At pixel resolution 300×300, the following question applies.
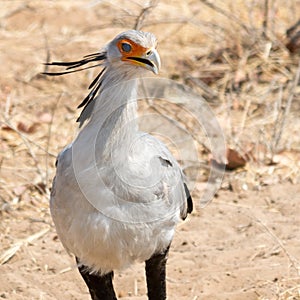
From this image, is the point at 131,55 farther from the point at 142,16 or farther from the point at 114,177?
the point at 142,16

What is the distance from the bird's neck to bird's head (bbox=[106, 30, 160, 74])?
0.29ft

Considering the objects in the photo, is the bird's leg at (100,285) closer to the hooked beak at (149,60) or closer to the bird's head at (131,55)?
the bird's head at (131,55)

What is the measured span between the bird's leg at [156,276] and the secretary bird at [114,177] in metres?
0.26

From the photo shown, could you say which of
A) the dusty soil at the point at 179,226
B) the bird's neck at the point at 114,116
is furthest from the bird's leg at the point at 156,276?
the bird's neck at the point at 114,116

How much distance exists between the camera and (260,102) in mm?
7156

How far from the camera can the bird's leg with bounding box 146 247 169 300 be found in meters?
3.91

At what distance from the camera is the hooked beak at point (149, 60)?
334cm

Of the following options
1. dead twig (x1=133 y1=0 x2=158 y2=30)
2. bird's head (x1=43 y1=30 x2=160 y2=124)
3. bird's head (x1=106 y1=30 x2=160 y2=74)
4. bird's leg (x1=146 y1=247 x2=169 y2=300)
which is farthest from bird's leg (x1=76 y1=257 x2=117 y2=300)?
dead twig (x1=133 y1=0 x2=158 y2=30)

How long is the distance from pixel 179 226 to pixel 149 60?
220 cm

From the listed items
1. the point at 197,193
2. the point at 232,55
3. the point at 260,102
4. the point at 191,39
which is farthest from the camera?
the point at 191,39

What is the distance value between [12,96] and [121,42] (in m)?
4.14

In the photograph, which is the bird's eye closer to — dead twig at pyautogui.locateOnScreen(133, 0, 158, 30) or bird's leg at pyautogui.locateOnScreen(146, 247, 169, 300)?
bird's leg at pyautogui.locateOnScreen(146, 247, 169, 300)

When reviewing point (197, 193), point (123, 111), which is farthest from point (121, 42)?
point (197, 193)

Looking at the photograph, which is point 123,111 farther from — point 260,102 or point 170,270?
point 260,102
